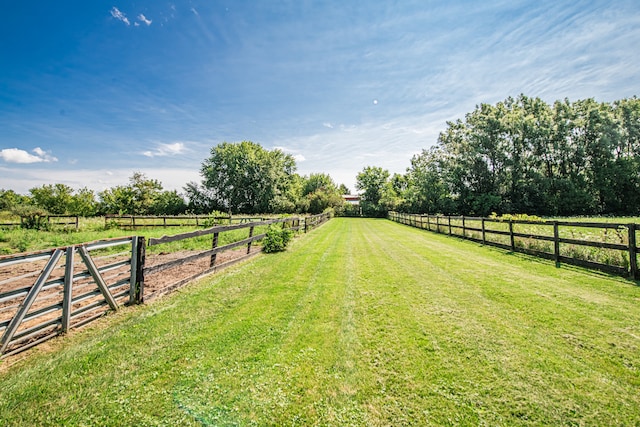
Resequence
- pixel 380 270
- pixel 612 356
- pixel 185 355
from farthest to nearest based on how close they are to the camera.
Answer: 1. pixel 380 270
2. pixel 185 355
3. pixel 612 356

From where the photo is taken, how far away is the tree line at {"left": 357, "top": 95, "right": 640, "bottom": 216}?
33062 mm

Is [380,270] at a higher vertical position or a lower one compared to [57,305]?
lower

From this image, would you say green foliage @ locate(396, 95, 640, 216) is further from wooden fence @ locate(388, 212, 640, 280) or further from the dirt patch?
the dirt patch

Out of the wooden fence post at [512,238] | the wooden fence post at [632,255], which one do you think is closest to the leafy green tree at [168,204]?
the wooden fence post at [512,238]

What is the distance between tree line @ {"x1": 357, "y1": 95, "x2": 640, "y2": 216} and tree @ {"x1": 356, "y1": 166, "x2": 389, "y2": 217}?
41.9 feet

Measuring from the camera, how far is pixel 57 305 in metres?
3.57

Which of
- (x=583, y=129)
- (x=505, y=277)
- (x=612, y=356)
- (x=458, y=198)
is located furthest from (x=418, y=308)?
(x=583, y=129)

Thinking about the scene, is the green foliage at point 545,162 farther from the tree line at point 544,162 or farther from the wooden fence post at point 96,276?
the wooden fence post at point 96,276

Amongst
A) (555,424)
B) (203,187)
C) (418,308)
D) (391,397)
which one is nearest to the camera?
(555,424)

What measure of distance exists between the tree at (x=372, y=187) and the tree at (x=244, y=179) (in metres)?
15.9

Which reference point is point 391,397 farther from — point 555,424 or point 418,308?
Answer: point 418,308

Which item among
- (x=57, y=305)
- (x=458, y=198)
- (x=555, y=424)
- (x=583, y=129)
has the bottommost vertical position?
(x=555, y=424)

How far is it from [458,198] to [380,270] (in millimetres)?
36297

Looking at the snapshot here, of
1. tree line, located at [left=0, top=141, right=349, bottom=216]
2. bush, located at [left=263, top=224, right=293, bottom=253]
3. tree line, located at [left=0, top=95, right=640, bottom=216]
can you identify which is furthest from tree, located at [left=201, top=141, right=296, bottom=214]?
bush, located at [left=263, top=224, right=293, bottom=253]
